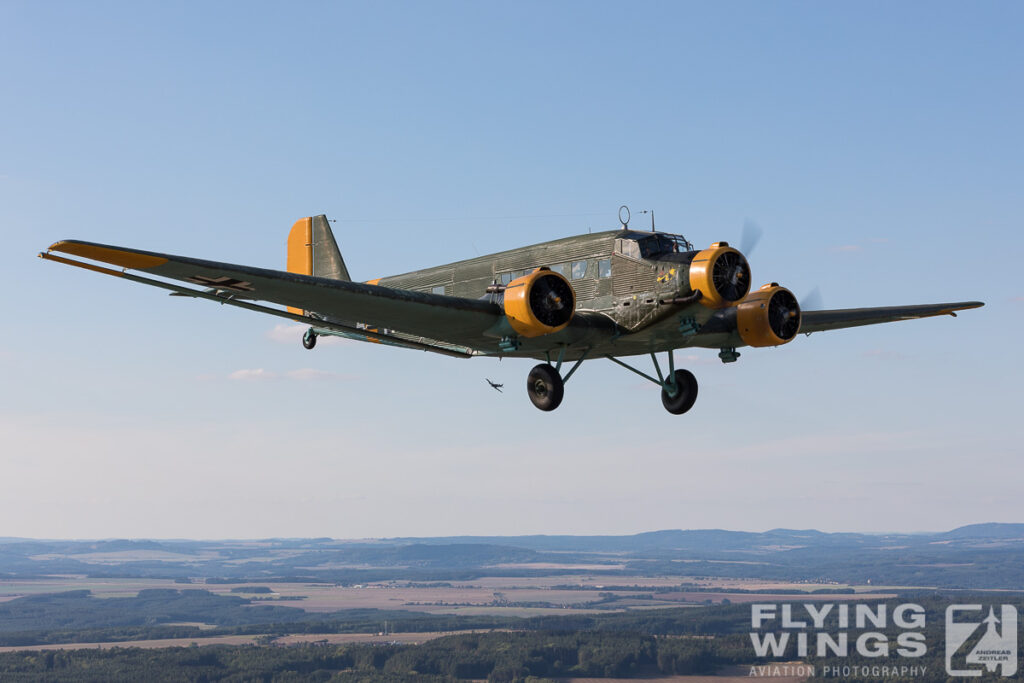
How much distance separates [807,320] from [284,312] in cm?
1887

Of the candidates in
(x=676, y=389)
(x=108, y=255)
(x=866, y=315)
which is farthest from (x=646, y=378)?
(x=108, y=255)

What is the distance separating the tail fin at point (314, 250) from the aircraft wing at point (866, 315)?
19720mm

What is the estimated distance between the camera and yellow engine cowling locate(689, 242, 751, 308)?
98.4 ft

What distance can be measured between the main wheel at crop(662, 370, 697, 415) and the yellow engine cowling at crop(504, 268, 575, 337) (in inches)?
232

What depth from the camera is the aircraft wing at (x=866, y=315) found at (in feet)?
124

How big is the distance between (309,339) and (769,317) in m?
17.8

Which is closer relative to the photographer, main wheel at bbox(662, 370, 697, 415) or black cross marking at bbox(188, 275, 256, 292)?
black cross marking at bbox(188, 275, 256, 292)

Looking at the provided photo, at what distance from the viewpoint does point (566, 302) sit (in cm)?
3045

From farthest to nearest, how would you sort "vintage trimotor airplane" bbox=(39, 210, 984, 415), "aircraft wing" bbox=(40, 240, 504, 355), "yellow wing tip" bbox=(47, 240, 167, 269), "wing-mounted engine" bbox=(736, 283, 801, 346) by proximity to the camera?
"wing-mounted engine" bbox=(736, 283, 801, 346) < "vintage trimotor airplane" bbox=(39, 210, 984, 415) < "aircraft wing" bbox=(40, 240, 504, 355) < "yellow wing tip" bbox=(47, 240, 167, 269)

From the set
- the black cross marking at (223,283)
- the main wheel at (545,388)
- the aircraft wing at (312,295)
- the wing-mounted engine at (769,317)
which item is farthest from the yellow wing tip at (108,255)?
the wing-mounted engine at (769,317)

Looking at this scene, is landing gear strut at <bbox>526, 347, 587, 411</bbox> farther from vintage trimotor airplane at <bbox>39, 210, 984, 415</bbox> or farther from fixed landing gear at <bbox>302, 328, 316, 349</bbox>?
fixed landing gear at <bbox>302, 328, 316, 349</bbox>

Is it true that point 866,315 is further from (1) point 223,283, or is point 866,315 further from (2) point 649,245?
(1) point 223,283

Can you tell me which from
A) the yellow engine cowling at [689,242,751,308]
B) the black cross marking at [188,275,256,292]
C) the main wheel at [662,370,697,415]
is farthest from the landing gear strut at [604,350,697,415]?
the black cross marking at [188,275,256,292]

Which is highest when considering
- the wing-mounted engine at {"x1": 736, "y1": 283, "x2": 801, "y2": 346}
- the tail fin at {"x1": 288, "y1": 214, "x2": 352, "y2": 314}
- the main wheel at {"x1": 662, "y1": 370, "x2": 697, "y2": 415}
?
the tail fin at {"x1": 288, "y1": 214, "x2": 352, "y2": 314}
